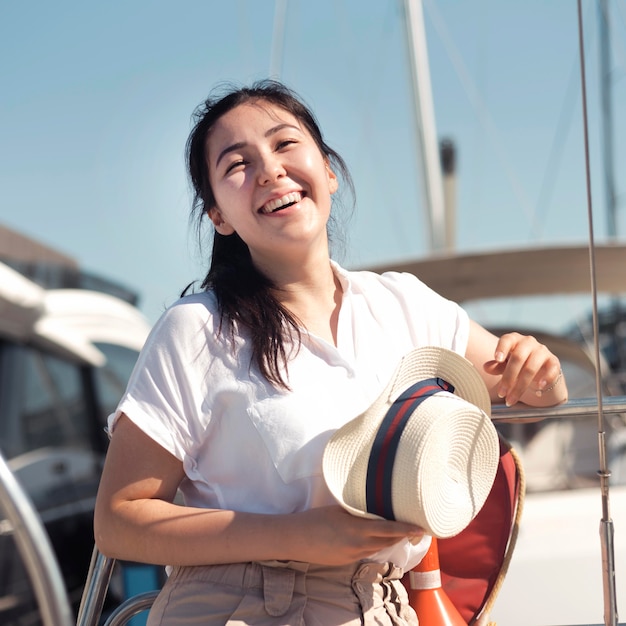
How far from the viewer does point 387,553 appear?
1.48 m

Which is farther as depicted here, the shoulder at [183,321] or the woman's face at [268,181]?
the woman's face at [268,181]

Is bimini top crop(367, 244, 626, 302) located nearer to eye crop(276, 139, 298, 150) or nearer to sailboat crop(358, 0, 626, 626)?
sailboat crop(358, 0, 626, 626)

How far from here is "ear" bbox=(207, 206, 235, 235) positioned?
1798 mm

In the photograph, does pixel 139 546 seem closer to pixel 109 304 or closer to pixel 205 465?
pixel 205 465

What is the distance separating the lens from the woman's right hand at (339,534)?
4.33 ft

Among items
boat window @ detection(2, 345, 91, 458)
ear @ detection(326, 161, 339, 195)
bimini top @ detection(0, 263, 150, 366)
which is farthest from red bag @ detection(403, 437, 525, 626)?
boat window @ detection(2, 345, 91, 458)

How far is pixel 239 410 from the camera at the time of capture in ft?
4.82

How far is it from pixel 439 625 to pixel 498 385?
1.55ft

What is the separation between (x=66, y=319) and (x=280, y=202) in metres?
8.79

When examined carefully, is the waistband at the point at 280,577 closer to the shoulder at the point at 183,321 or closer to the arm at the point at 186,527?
the arm at the point at 186,527

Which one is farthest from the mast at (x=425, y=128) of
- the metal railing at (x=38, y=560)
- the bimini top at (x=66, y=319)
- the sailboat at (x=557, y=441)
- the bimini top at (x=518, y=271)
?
the metal railing at (x=38, y=560)

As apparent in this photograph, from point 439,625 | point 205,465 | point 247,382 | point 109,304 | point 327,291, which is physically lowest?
point 439,625

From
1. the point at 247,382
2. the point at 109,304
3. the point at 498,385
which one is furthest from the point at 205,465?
the point at 109,304

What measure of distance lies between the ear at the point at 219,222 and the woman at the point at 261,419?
0.20ft
